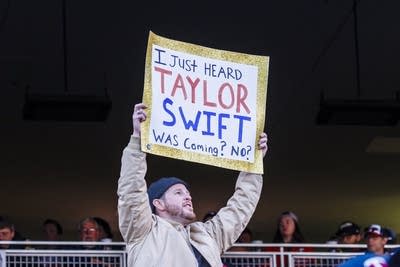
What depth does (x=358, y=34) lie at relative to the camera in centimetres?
1258

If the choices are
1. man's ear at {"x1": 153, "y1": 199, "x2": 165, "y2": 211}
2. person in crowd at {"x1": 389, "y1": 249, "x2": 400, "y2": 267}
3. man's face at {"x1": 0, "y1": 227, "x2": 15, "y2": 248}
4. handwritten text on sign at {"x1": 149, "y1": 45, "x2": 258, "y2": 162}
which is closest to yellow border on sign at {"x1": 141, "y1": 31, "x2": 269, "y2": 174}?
handwritten text on sign at {"x1": 149, "y1": 45, "x2": 258, "y2": 162}

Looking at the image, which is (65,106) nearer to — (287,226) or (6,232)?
(6,232)

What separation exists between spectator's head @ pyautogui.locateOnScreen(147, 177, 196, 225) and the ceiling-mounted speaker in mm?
5110

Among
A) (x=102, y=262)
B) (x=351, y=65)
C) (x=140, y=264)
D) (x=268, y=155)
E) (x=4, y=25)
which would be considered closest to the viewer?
(x=140, y=264)

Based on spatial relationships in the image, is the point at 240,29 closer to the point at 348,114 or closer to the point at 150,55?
the point at 348,114

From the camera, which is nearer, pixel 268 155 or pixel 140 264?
pixel 140 264

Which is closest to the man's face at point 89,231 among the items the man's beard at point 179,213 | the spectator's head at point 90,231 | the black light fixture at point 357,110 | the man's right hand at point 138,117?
the spectator's head at point 90,231

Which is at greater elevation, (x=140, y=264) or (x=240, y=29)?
(x=240, y=29)

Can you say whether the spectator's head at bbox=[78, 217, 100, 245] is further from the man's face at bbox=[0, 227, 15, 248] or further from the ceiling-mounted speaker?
the ceiling-mounted speaker

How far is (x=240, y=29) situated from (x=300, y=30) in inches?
24.6

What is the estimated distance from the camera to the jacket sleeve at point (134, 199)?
238 inches

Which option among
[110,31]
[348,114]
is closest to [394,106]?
[348,114]

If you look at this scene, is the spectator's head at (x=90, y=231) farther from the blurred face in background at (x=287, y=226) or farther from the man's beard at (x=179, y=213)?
the man's beard at (x=179, y=213)

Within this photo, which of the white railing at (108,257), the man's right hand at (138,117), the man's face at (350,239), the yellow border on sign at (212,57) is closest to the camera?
the man's right hand at (138,117)
